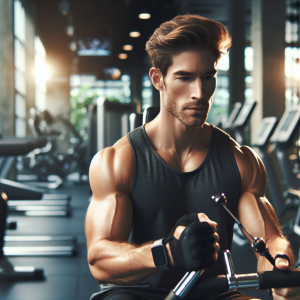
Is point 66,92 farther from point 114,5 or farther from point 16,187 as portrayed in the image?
point 16,187

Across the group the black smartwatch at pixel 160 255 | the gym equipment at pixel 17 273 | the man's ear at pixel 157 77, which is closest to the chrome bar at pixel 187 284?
the black smartwatch at pixel 160 255

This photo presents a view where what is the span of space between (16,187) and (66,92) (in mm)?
12186

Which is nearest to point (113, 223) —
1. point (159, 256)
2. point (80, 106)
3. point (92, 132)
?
point (159, 256)

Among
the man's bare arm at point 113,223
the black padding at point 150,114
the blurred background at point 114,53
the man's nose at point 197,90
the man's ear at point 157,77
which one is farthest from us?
the blurred background at point 114,53

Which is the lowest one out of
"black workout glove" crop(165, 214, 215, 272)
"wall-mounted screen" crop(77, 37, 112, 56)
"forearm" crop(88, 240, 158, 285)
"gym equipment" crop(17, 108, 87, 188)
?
"gym equipment" crop(17, 108, 87, 188)

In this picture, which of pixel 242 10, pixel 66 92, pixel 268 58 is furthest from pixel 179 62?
pixel 66 92

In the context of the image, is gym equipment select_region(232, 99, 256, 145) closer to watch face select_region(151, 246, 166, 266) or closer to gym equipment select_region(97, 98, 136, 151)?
gym equipment select_region(97, 98, 136, 151)

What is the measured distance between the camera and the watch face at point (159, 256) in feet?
2.87

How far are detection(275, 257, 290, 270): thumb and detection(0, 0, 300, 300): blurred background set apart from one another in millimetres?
701

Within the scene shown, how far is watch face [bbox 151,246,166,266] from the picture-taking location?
0.87m

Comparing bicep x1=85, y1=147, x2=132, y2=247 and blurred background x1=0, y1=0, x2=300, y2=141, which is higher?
blurred background x1=0, y1=0, x2=300, y2=141

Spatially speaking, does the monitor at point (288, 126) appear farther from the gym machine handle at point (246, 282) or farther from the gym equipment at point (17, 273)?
the gym machine handle at point (246, 282)

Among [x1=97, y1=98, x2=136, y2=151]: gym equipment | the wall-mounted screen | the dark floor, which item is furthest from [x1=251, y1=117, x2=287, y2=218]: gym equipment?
the wall-mounted screen

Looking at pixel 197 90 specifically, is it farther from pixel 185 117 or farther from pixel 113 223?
pixel 113 223
